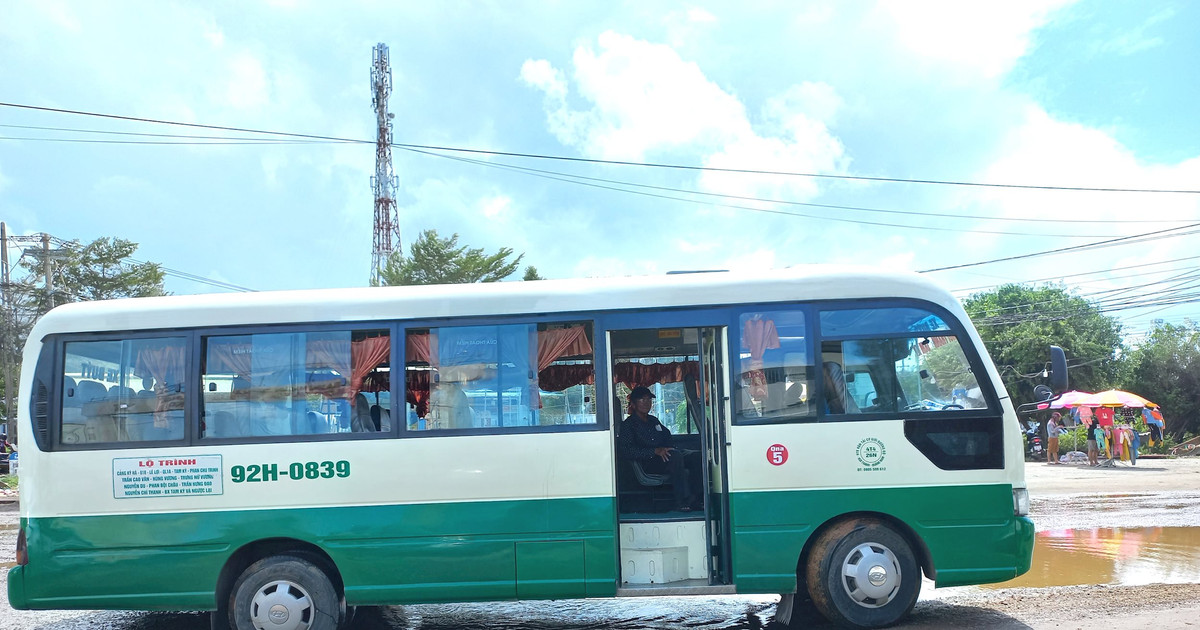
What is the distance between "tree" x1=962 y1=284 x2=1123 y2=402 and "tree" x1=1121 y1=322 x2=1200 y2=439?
3.42 feet

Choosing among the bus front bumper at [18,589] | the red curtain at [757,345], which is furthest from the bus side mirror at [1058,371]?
the bus front bumper at [18,589]

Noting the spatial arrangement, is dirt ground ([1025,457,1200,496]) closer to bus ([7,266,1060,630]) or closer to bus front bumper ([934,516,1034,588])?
bus front bumper ([934,516,1034,588])

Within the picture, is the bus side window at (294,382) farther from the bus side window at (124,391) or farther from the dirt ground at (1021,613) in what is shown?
the dirt ground at (1021,613)

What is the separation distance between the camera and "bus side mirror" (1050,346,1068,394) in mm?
6574

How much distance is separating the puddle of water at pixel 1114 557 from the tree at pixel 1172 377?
116 ft

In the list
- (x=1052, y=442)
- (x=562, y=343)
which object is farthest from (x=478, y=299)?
(x=1052, y=442)

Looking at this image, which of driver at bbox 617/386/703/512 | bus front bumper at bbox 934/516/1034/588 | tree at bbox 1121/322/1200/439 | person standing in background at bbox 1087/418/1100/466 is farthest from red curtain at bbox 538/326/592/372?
tree at bbox 1121/322/1200/439

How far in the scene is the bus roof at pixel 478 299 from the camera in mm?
6633

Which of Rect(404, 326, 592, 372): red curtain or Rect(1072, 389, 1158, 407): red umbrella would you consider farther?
Rect(1072, 389, 1158, 407): red umbrella

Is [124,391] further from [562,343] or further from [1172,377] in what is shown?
[1172,377]

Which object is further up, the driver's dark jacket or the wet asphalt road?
the driver's dark jacket

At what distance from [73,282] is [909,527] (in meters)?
29.5

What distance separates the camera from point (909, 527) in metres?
6.54

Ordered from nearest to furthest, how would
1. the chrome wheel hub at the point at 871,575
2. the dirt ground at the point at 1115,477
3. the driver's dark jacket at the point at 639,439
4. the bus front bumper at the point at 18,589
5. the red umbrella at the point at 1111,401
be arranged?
the bus front bumper at the point at 18,589 < the chrome wheel hub at the point at 871,575 < the driver's dark jacket at the point at 639,439 < the dirt ground at the point at 1115,477 < the red umbrella at the point at 1111,401
